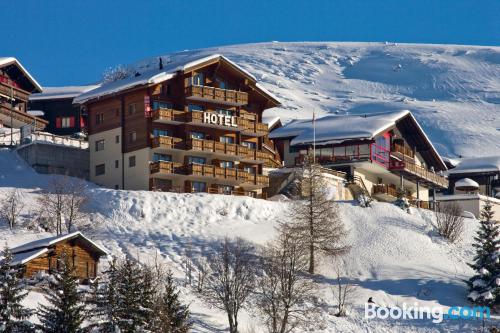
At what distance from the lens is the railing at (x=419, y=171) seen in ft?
323

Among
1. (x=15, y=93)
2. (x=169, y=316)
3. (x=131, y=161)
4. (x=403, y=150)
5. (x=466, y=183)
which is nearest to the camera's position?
(x=169, y=316)

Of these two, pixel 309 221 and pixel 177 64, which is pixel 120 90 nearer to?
pixel 177 64

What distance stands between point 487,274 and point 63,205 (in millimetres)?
24257

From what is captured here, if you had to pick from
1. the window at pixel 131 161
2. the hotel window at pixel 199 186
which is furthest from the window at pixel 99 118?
the hotel window at pixel 199 186

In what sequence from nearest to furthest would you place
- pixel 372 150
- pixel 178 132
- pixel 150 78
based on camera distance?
1. pixel 150 78
2. pixel 178 132
3. pixel 372 150

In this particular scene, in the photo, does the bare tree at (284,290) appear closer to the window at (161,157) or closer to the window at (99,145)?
the window at (161,157)

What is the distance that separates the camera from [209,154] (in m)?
88.6

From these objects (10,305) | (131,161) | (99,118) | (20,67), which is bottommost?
(10,305)

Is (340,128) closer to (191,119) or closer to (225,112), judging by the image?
(225,112)

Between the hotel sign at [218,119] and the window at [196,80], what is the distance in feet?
8.21

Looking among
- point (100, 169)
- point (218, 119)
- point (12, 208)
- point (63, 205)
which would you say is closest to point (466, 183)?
point (218, 119)

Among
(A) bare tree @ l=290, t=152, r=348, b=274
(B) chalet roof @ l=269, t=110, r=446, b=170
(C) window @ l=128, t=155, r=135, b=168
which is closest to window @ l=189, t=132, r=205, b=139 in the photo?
(C) window @ l=128, t=155, r=135, b=168

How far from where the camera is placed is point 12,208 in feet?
244

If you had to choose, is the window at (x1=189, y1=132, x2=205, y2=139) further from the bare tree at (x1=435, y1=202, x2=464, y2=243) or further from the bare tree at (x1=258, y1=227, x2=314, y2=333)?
the bare tree at (x1=258, y1=227, x2=314, y2=333)
